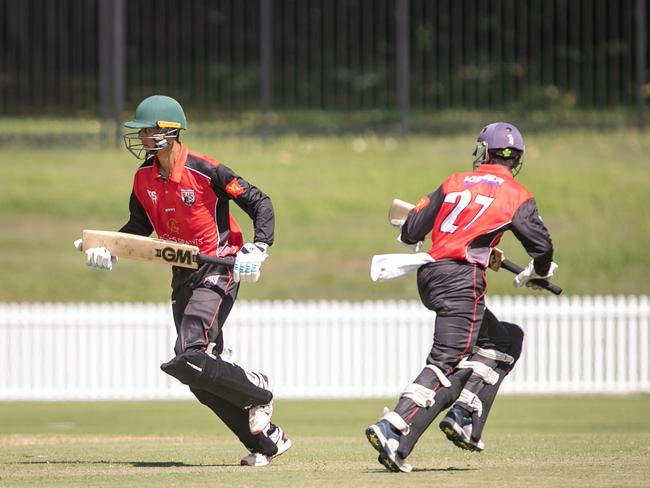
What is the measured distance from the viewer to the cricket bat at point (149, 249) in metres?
7.04

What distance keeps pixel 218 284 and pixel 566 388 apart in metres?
8.75

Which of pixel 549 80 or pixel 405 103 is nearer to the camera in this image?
pixel 405 103

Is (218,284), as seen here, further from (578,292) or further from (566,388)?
(578,292)

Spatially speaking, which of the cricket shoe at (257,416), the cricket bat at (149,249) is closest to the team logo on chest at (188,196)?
the cricket bat at (149,249)

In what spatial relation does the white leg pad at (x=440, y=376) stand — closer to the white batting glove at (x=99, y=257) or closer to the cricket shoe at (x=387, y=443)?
the cricket shoe at (x=387, y=443)

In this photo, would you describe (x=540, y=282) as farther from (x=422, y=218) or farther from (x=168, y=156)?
(x=168, y=156)

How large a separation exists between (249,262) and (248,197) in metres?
0.42

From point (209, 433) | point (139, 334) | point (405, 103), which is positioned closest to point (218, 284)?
point (209, 433)

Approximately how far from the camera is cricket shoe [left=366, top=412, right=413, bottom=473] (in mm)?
6375

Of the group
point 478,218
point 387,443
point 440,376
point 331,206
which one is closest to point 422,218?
point 478,218

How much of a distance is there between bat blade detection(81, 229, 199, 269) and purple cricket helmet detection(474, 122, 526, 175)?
5.29ft

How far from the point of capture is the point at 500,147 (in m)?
7.02

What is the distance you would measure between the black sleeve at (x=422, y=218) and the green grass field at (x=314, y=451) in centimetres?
121

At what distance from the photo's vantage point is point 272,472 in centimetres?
661
